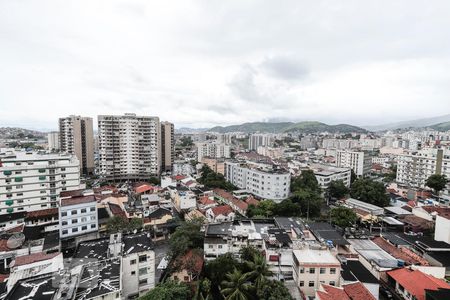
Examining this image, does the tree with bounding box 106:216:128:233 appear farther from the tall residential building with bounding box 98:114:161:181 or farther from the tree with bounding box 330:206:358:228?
the tall residential building with bounding box 98:114:161:181

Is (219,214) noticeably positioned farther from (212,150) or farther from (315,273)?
(212,150)

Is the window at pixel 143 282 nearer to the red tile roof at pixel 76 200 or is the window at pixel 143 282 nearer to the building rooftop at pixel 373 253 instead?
the red tile roof at pixel 76 200

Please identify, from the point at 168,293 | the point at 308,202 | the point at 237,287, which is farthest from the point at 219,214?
the point at 168,293

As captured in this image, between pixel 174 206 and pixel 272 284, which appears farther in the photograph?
pixel 174 206

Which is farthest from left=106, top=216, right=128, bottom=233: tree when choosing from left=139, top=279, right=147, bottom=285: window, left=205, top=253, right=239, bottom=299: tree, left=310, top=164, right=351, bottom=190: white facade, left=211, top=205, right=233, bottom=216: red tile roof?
left=310, top=164, right=351, bottom=190: white facade

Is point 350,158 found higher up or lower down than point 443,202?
higher up

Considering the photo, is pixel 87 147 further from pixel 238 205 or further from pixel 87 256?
pixel 87 256

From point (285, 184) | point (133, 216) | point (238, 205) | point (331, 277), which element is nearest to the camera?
point (331, 277)

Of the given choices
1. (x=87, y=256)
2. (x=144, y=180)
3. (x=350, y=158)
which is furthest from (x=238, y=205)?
(x=350, y=158)

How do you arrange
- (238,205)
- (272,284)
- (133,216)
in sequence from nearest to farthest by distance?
(272,284), (133,216), (238,205)
